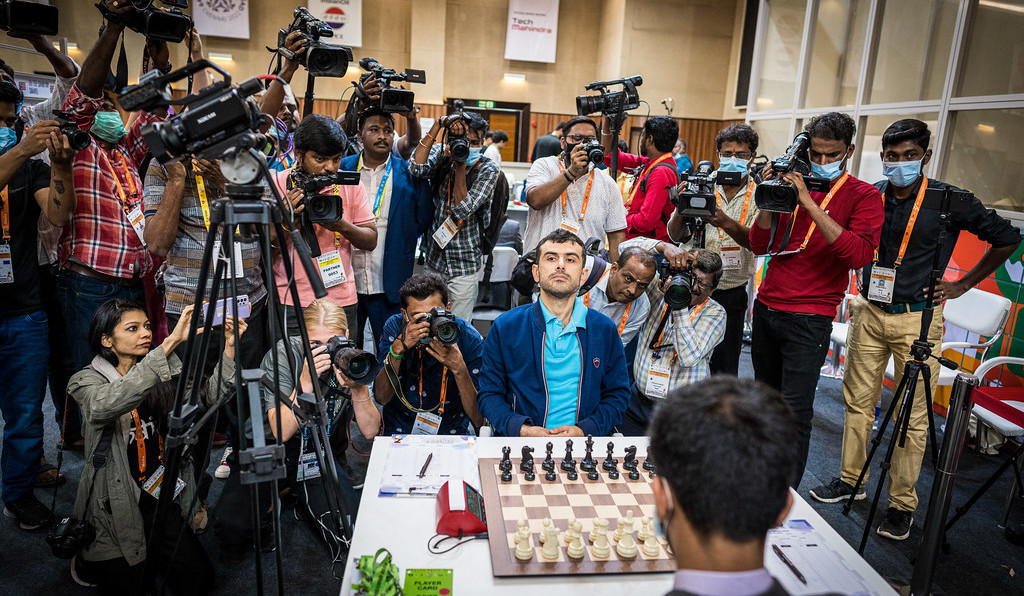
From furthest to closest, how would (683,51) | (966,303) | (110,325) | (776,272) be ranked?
(683,51) < (966,303) < (776,272) < (110,325)

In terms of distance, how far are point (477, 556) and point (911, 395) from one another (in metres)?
2.07

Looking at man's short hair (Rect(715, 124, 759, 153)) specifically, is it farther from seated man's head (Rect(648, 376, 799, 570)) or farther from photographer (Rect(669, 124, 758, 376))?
seated man's head (Rect(648, 376, 799, 570))

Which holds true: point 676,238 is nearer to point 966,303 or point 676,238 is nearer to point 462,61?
point 966,303

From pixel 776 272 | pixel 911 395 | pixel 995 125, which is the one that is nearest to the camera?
pixel 911 395

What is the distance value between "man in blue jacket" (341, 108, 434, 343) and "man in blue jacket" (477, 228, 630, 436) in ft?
3.86

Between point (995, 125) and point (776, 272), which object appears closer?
point (776, 272)

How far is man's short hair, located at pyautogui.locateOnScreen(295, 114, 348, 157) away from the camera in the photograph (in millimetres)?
2543

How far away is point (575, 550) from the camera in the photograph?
1406 mm

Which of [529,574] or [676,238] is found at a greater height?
[676,238]

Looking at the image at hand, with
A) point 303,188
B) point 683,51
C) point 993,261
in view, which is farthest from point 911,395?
point 683,51

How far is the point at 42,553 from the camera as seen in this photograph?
2391 mm

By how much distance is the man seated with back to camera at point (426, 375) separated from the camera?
2.41 meters

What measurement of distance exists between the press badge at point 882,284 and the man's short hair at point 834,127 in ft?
2.01

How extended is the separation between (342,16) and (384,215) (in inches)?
351
